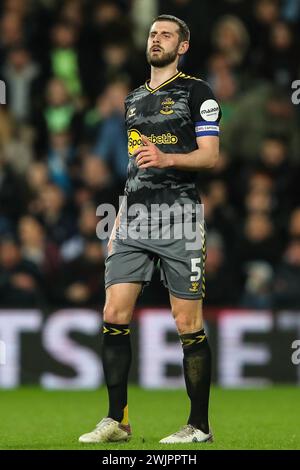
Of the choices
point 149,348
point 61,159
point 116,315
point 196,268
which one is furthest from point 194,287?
point 61,159

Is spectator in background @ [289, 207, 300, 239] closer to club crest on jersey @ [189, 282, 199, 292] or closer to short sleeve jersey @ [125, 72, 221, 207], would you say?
short sleeve jersey @ [125, 72, 221, 207]

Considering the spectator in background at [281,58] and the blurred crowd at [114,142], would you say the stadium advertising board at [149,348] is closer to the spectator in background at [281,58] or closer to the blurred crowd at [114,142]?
the blurred crowd at [114,142]

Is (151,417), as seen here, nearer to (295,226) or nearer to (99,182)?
(295,226)

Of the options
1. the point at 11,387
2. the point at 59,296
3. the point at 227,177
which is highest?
the point at 227,177

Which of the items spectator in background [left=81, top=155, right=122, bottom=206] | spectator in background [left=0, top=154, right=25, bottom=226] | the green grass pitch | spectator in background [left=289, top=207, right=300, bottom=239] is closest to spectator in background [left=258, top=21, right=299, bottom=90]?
spectator in background [left=289, top=207, right=300, bottom=239]

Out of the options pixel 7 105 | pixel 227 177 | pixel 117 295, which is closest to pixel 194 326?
pixel 117 295

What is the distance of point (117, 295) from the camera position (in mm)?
6953

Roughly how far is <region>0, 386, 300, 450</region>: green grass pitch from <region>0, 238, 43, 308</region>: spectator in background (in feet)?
2.76

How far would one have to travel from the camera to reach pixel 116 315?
6.98m

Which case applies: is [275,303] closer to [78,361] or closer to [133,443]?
[78,361]

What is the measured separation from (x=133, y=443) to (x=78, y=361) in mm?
4531

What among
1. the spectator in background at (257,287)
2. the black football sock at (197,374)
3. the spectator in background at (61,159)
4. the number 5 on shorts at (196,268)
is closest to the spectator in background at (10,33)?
the spectator in background at (61,159)

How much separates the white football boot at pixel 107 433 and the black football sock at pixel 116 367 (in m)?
0.05

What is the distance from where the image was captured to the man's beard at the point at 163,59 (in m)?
6.99
